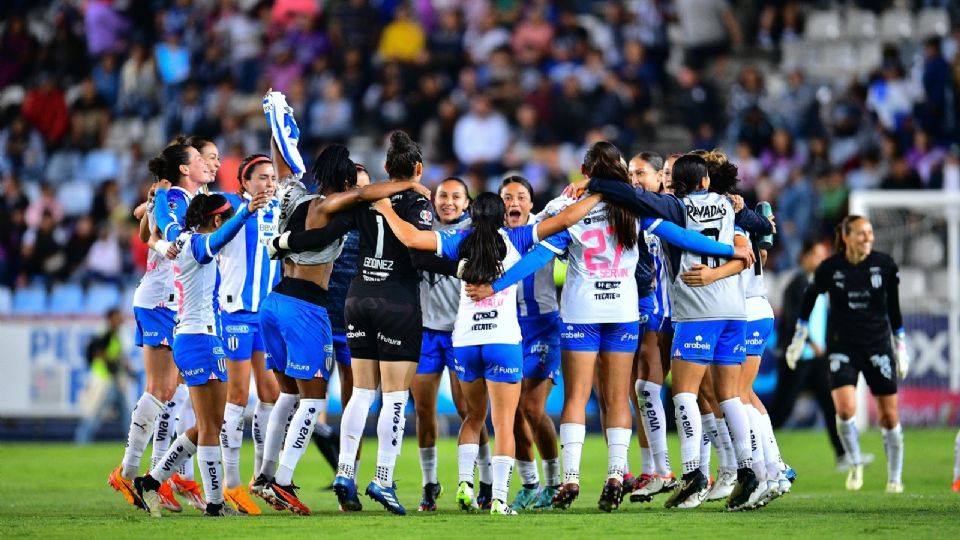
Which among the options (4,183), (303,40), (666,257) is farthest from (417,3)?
(666,257)

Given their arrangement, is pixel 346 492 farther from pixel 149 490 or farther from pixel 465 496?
pixel 149 490

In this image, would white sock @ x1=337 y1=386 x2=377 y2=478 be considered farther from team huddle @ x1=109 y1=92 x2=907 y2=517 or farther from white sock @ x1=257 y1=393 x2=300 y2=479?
white sock @ x1=257 y1=393 x2=300 y2=479

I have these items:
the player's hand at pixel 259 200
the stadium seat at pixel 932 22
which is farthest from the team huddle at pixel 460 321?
the stadium seat at pixel 932 22

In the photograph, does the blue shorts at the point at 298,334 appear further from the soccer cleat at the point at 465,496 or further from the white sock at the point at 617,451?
the white sock at the point at 617,451

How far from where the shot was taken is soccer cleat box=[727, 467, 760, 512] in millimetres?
11062

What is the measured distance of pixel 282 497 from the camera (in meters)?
11.1

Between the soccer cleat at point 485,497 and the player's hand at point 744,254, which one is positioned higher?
the player's hand at point 744,254

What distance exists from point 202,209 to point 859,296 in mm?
6833

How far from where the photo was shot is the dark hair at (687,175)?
1142 cm

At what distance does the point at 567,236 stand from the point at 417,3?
58.6 ft

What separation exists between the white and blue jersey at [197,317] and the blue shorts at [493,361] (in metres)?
1.87

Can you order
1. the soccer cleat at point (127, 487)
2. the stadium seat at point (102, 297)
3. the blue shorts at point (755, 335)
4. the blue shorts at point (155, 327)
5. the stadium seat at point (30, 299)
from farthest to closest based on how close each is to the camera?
the stadium seat at point (30, 299), the stadium seat at point (102, 297), the blue shorts at point (755, 335), the blue shorts at point (155, 327), the soccer cleat at point (127, 487)

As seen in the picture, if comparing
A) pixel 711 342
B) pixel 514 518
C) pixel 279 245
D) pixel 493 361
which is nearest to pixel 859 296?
pixel 711 342

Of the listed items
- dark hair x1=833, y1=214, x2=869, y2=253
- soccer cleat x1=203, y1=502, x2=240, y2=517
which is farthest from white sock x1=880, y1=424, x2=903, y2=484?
soccer cleat x1=203, y1=502, x2=240, y2=517
